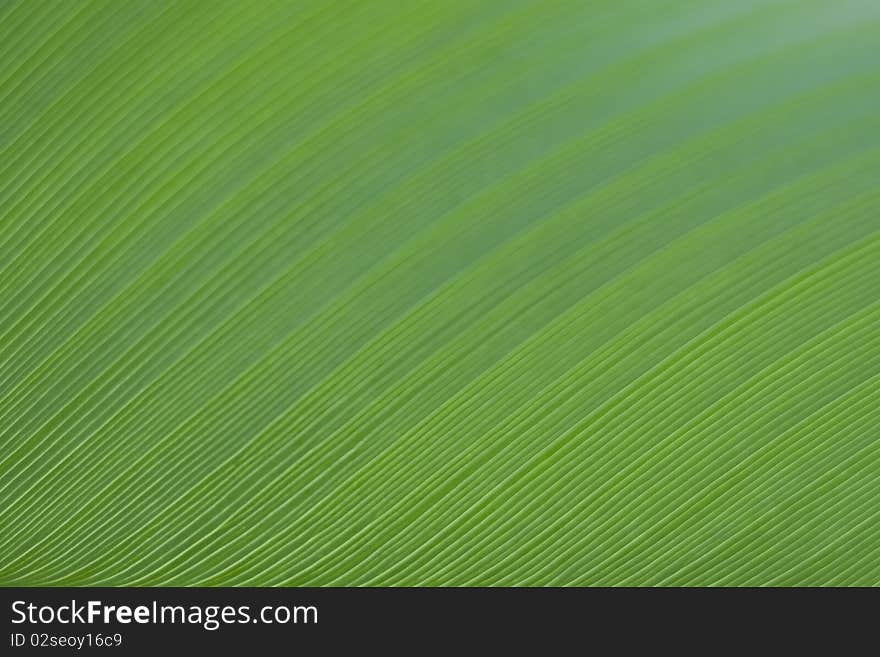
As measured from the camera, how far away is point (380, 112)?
462 millimetres

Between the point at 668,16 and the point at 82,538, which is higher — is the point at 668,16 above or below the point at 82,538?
above

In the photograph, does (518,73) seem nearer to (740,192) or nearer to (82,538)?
(740,192)

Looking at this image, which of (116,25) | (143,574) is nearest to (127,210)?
(116,25)

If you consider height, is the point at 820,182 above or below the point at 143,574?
above

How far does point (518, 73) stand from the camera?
465 millimetres

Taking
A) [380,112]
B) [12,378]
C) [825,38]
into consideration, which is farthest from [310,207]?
[825,38]

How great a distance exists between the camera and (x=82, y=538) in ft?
1.60

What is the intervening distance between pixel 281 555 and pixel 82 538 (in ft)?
0.37

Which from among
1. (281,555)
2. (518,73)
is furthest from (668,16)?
(281,555)

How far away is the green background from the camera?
1.51 feet

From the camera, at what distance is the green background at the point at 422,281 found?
0.46 meters

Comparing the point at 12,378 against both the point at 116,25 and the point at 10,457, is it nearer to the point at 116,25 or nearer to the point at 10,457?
the point at 10,457

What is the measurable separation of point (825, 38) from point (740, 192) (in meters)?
0.10

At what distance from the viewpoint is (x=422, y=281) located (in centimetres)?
47
